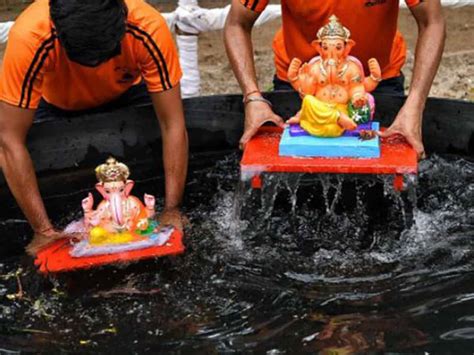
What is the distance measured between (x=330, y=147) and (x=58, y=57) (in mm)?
1098

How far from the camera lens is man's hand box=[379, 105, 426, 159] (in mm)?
3165

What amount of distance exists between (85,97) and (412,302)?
172cm

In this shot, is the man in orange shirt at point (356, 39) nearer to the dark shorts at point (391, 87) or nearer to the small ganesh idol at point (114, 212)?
the dark shorts at point (391, 87)

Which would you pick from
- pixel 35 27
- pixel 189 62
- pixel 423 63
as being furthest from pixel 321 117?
pixel 189 62

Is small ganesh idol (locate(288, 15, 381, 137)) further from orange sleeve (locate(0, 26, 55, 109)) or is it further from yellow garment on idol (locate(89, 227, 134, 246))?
orange sleeve (locate(0, 26, 55, 109))

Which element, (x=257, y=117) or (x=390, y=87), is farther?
(x=390, y=87)

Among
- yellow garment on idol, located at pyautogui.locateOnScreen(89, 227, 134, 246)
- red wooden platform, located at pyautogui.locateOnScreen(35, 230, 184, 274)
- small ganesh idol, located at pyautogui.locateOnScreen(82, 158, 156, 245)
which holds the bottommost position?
red wooden platform, located at pyautogui.locateOnScreen(35, 230, 184, 274)

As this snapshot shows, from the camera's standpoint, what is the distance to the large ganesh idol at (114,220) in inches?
115

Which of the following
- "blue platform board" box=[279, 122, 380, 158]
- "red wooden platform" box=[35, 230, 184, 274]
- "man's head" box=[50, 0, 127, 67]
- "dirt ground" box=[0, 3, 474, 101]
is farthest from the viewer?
"dirt ground" box=[0, 3, 474, 101]

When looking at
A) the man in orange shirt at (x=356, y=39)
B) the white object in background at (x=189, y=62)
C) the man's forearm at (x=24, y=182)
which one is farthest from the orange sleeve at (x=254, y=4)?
the white object in background at (x=189, y=62)

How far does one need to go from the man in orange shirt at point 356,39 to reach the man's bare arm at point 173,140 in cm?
26

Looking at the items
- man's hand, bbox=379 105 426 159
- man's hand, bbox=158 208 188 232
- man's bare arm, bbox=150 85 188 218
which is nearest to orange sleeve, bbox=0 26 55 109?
man's bare arm, bbox=150 85 188 218

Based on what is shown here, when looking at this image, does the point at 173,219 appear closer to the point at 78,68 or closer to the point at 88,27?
the point at 78,68

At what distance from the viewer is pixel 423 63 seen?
3.32m
